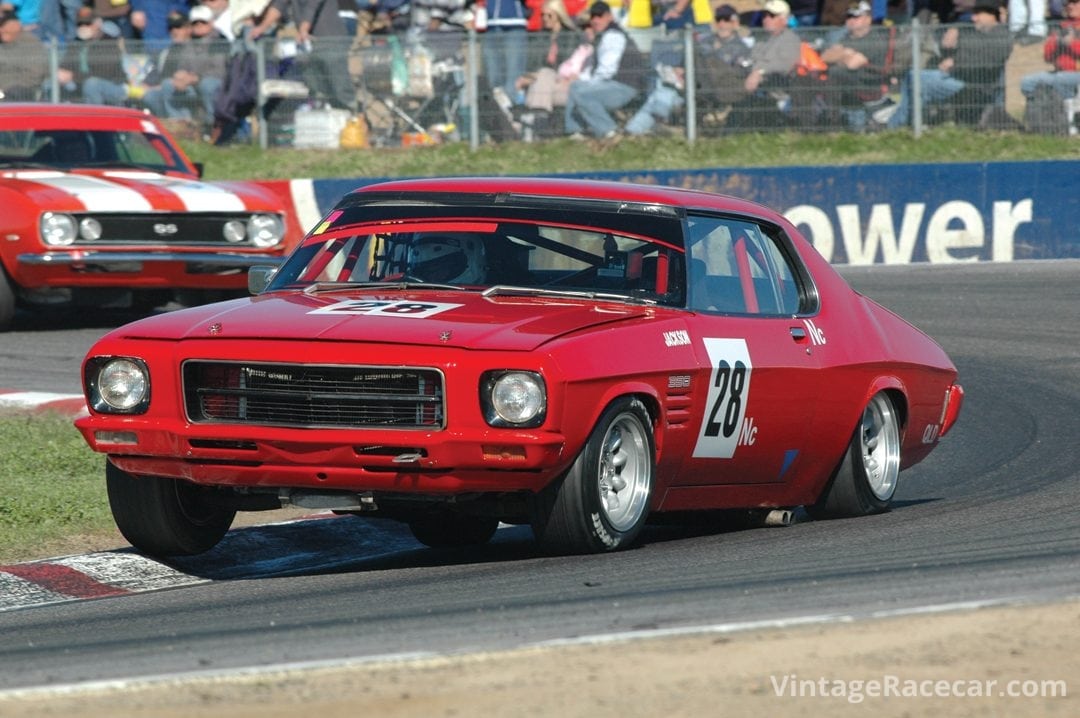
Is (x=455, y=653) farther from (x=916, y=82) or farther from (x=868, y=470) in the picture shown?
(x=916, y=82)

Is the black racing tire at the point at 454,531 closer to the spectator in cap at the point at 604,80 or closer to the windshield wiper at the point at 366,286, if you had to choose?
the windshield wiper at the point at 366,286

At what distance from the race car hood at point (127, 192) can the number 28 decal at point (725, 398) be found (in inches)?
305

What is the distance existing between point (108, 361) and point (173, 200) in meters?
7.68

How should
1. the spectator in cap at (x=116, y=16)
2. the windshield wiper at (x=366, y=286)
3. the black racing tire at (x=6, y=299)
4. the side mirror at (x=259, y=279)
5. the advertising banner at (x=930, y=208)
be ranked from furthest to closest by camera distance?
the spectator in cap at (x=116, y=16) < the advertising banner at (x=930, y=208) < the black racing tire at (x=6, y=299) < the side mirror at (x=259, y=279) < the windshield wiper at (x=366, y=286)

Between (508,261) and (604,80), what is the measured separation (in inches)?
510

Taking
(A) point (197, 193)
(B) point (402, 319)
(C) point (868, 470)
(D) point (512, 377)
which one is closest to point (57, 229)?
(A) point (197, 193)

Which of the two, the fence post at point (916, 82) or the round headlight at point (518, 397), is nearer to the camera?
the round headlight at point (518, 397)

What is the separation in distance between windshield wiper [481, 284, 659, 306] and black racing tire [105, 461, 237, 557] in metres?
1.25

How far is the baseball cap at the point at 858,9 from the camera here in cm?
1981

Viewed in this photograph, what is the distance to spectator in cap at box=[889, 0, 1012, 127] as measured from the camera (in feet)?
62.4

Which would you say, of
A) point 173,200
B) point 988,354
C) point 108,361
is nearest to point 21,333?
point 173,200

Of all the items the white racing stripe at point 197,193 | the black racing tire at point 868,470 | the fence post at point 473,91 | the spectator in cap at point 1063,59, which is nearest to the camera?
the black racing tire at point 868,470

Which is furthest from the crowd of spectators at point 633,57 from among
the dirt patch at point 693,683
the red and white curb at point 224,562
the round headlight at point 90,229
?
the dirt patch at point 693,683

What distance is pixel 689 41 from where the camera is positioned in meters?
19.9
